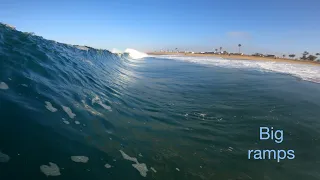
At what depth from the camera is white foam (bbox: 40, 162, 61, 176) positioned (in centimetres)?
319

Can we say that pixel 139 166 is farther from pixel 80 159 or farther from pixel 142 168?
pixel 80 159

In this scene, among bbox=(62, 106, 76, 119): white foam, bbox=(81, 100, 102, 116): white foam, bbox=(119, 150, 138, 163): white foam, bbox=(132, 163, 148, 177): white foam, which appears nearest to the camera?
bbox=(132, 163, 148, 177): white foam

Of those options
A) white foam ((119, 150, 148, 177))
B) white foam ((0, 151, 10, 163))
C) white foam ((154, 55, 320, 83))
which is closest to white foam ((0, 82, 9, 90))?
white foam ((0, 151, 10, 163))

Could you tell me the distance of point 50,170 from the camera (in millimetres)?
3246

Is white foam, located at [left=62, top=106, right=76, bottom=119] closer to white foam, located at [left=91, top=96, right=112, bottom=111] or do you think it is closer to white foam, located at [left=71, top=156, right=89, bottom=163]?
white foam, located at [left=91, top=96, right=112, bottom=111]

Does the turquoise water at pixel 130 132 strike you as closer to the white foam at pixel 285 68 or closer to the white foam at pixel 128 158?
the white foam at pixel 128 158

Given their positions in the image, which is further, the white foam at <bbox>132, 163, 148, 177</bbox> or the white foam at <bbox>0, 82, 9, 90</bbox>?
the white foam at <bbox>0, 82, 9, 90</bbox>

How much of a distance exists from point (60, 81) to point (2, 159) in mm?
4693

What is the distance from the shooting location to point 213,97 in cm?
949

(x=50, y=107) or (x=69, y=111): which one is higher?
(x=50, y=107)

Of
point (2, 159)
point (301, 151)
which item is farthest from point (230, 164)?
point (2, 159)

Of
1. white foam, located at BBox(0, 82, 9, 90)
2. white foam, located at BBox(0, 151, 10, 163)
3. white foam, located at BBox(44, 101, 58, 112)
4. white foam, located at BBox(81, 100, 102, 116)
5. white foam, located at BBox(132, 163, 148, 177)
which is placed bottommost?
white foam, located at BBox(132, 163, 148, 177)

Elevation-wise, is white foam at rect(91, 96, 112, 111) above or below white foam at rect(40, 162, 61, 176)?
above

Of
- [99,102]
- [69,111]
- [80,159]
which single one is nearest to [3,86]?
[69,111]
